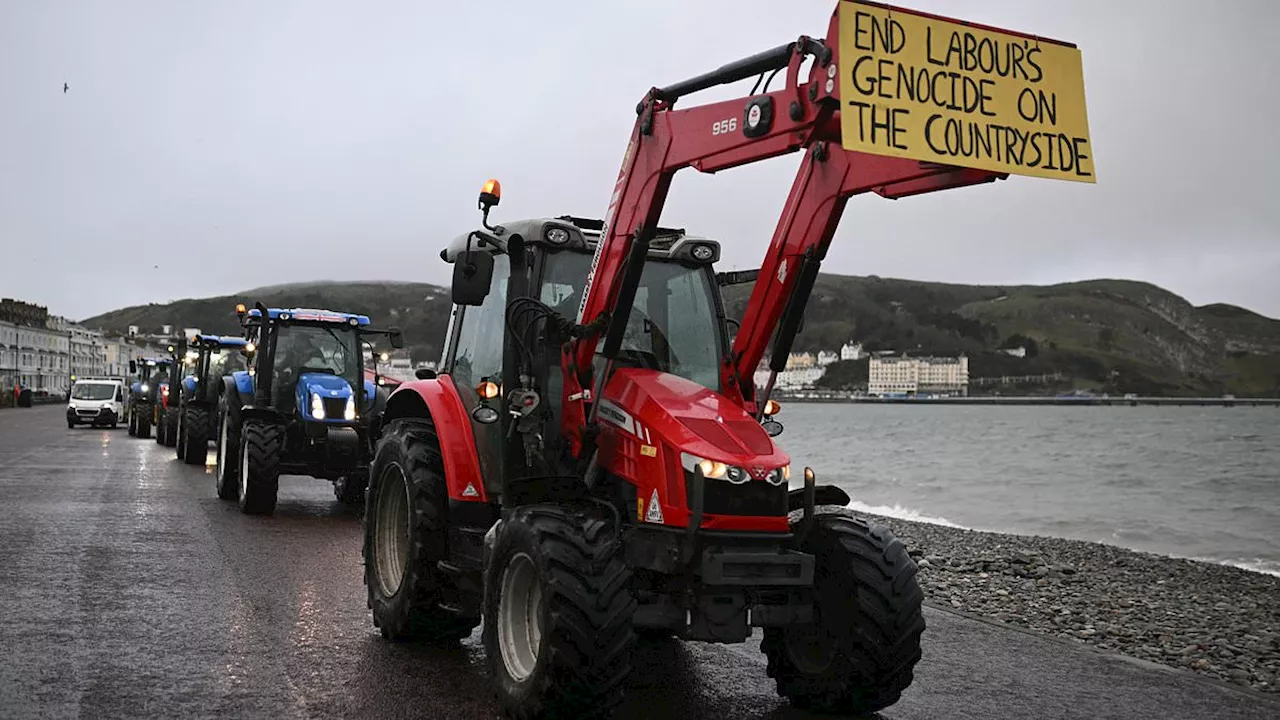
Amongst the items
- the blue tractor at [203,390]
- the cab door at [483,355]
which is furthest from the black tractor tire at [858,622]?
the blue tractor at [203,390]

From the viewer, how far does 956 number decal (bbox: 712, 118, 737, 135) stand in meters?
5.30

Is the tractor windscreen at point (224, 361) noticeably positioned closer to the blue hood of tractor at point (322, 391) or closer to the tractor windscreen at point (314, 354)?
the tractor windscreen at point (314, 354)

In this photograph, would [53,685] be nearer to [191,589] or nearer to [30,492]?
[191,589]

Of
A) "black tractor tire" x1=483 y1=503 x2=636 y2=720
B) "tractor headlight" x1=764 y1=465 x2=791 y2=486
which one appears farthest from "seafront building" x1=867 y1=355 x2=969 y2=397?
"black tractor tire" x1=483 y1=503 x2=636 y2=720

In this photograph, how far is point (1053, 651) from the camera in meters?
8.19

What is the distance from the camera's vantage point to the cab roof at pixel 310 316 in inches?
612

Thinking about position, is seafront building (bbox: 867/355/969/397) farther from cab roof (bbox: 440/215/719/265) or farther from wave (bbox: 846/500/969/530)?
cab roof (bbox: 440/215/719/265)

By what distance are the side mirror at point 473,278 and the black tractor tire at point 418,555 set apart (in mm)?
1334

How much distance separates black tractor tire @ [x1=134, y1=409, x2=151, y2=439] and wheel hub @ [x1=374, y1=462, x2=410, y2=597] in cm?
3152

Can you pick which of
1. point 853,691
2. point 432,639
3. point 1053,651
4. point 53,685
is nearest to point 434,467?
point 432,639

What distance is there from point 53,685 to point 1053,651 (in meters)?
6.51

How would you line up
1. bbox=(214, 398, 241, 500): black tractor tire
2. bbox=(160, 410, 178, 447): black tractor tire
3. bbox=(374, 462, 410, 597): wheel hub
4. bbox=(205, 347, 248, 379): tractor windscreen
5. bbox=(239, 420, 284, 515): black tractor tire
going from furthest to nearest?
bbox=(160, 410, 178, 447): black tractor tire → bbox=(205, 347, 248, 379): tractor windscreen → bbox=(214, 398, 241, 500): black tractor tire → bbox=(239, 420, 284, 515): black tractor tire → bbox=(374, 462, 410, 597): wheel hub

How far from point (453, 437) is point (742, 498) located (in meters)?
2.19

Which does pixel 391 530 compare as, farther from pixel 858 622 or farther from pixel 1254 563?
pixel 1254 563
